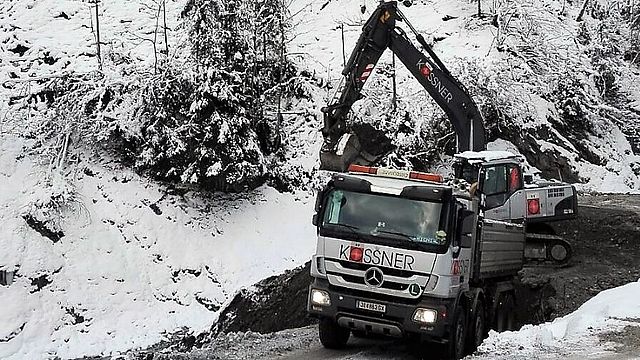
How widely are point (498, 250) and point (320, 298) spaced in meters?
4.29

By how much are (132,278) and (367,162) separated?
6761mm

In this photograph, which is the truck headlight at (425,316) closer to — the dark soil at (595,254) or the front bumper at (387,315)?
the front bumper at (387,315)

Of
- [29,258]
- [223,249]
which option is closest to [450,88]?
[223,249]

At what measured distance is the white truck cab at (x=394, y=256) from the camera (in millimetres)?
9164

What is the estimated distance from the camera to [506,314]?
13.5 meters

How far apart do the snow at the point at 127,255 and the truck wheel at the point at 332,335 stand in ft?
20.2

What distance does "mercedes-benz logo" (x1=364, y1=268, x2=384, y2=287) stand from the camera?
9250 mm

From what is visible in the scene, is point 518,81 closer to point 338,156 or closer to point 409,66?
point 409,66

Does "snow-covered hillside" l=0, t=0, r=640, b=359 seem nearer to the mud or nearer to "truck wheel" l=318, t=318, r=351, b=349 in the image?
"truck wheel" l=318, t=318, r=351, b=349

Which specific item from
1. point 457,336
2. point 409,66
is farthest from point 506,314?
point 409,66

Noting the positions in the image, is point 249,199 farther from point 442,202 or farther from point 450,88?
point 442,202

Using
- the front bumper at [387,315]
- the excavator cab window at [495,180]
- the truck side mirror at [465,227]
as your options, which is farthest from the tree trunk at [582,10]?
the front bumper at [387,315]

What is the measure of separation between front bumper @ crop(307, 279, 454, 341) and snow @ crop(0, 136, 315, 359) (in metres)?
7.11

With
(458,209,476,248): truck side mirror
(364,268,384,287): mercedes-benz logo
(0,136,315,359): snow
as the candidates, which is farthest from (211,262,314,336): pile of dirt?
(458,209,476,248): truck side mirror
